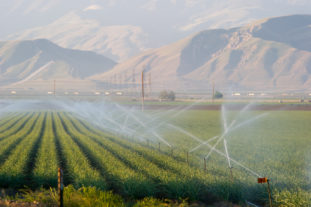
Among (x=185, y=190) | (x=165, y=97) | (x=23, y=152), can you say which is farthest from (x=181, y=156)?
(x=165, y=97)

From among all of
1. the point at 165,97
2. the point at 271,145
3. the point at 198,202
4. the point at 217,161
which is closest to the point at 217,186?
→ the point at 198,202

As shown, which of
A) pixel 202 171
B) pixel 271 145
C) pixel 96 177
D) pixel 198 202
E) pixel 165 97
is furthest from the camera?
pixel 165 97

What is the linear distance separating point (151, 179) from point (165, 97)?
433ft

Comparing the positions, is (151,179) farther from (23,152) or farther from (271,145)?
(271,145)

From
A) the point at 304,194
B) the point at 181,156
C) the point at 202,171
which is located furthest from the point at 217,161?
the point at 304,194

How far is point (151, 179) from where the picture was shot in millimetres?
17625

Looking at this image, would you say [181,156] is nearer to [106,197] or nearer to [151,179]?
[151,179]

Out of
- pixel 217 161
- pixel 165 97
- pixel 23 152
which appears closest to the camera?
pixel 217 161

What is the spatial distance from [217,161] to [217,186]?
726 cm

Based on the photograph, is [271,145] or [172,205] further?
[271,145]

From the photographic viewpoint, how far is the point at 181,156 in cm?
2472

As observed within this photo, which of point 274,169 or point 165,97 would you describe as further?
point 165,97

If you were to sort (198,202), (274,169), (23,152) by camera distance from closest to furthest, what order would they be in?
(198,202) < (274,169) < (23,152)

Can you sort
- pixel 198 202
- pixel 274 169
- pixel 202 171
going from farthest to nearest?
pixel 274 169, pixel 202 171, pixel 198 202
